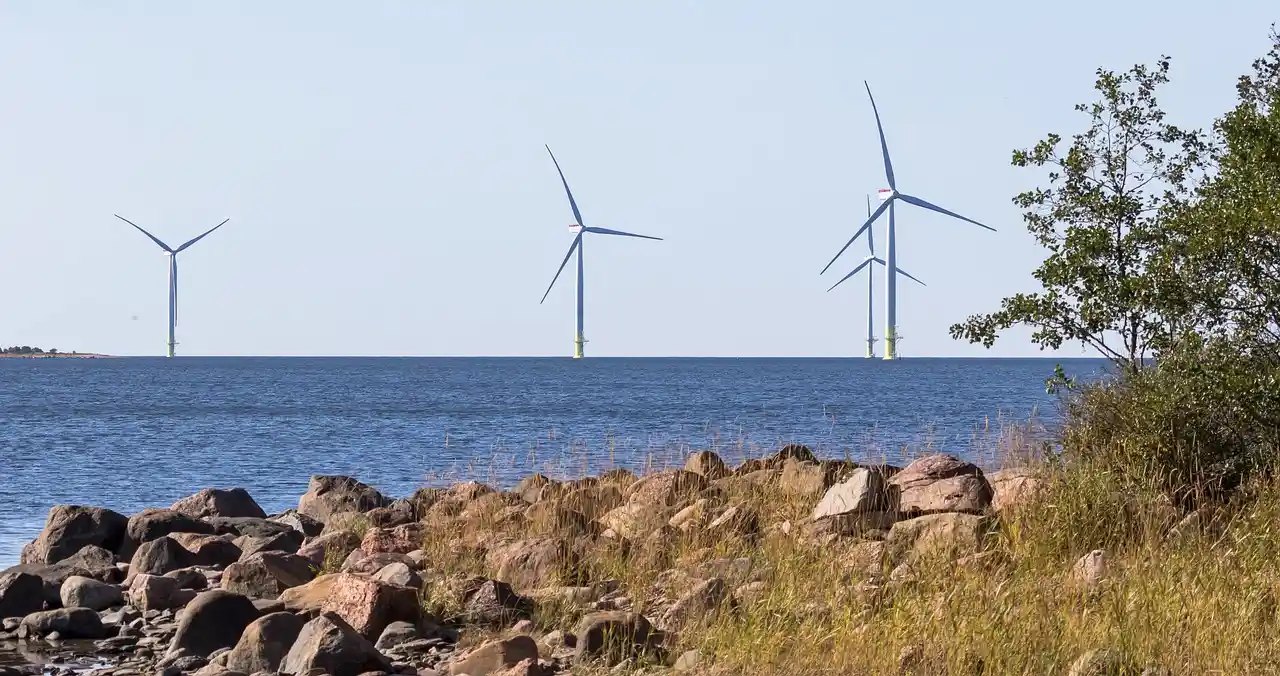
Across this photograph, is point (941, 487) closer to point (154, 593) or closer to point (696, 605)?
point (696, 605)

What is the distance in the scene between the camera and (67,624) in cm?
1559

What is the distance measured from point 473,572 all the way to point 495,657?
4.17 meters

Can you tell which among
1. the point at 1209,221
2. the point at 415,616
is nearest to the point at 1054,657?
the point at 415,616

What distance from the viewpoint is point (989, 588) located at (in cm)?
1220

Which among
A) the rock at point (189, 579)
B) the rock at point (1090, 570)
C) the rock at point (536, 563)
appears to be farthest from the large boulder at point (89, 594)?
the rock at point (1090, 570)

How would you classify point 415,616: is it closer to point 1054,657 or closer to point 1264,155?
point 1054,657

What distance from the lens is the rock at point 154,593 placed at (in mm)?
A: 16453

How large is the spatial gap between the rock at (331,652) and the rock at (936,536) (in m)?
4.98

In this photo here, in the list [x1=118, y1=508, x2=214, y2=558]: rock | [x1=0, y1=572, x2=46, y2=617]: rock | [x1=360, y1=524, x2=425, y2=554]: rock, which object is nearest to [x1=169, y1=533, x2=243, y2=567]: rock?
[x1=118, y1=508, x2=214, y2=558]: rock

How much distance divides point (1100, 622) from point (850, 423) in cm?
5572

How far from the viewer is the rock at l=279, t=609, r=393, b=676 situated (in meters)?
12.3

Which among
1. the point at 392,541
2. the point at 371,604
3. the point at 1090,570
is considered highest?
the point at 1090,570

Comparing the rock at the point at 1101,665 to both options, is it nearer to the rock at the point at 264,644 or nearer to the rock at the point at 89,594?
the rock at the point at 264,644

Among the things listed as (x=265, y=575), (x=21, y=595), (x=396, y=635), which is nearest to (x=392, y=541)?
(x=265, y=575)
